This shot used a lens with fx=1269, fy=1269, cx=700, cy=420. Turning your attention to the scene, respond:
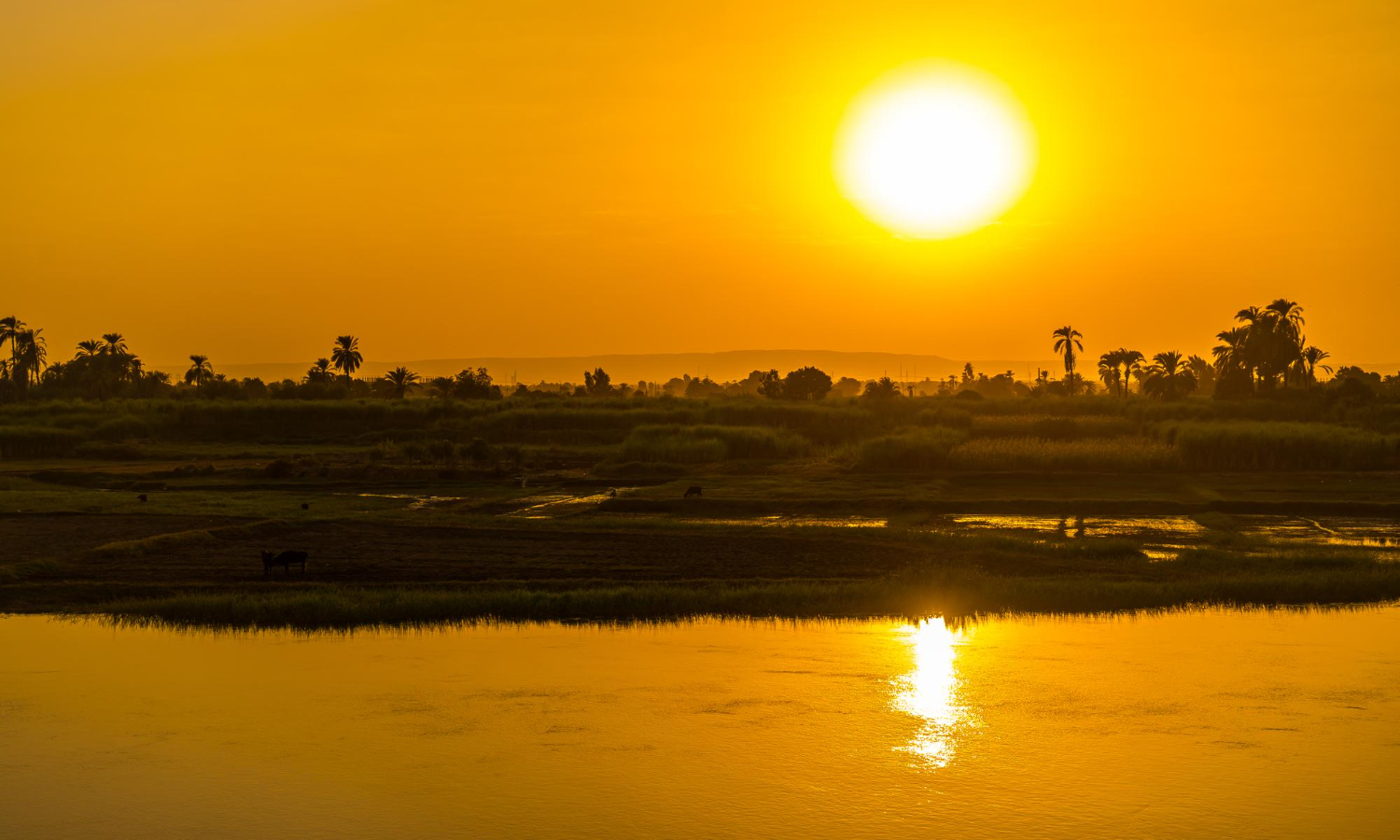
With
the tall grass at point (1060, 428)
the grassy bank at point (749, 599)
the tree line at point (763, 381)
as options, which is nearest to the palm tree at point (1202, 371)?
the tree line at point (763, 381)

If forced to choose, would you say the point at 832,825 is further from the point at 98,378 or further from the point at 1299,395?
the point at 98,378

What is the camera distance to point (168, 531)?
102 feet

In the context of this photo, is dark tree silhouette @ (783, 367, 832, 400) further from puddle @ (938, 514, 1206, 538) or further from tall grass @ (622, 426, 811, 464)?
puddle @ (938, 514, 1206, 538)

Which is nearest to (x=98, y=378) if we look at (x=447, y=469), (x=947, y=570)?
(x=447, y=469)

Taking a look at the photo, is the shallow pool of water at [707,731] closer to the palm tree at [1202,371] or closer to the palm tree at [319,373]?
the palm tree at [319,373]

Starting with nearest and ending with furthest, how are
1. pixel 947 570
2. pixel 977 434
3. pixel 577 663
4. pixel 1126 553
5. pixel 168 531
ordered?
pixel 577 663, pixel 947 570, pixel 1126 553, pixel 168 531, pixel 977 434

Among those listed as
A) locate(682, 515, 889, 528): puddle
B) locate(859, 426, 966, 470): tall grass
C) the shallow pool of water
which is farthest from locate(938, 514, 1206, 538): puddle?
locate(859, 426, 966, 470): tall grass

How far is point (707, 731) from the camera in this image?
14844mm

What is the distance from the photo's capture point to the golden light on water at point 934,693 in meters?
14.0

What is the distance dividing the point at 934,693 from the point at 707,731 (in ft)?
10.5

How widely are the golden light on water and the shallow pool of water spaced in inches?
2.2

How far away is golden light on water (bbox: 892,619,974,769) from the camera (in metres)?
14.0

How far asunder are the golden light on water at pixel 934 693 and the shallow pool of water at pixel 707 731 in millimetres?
57

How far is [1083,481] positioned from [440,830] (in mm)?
37419
